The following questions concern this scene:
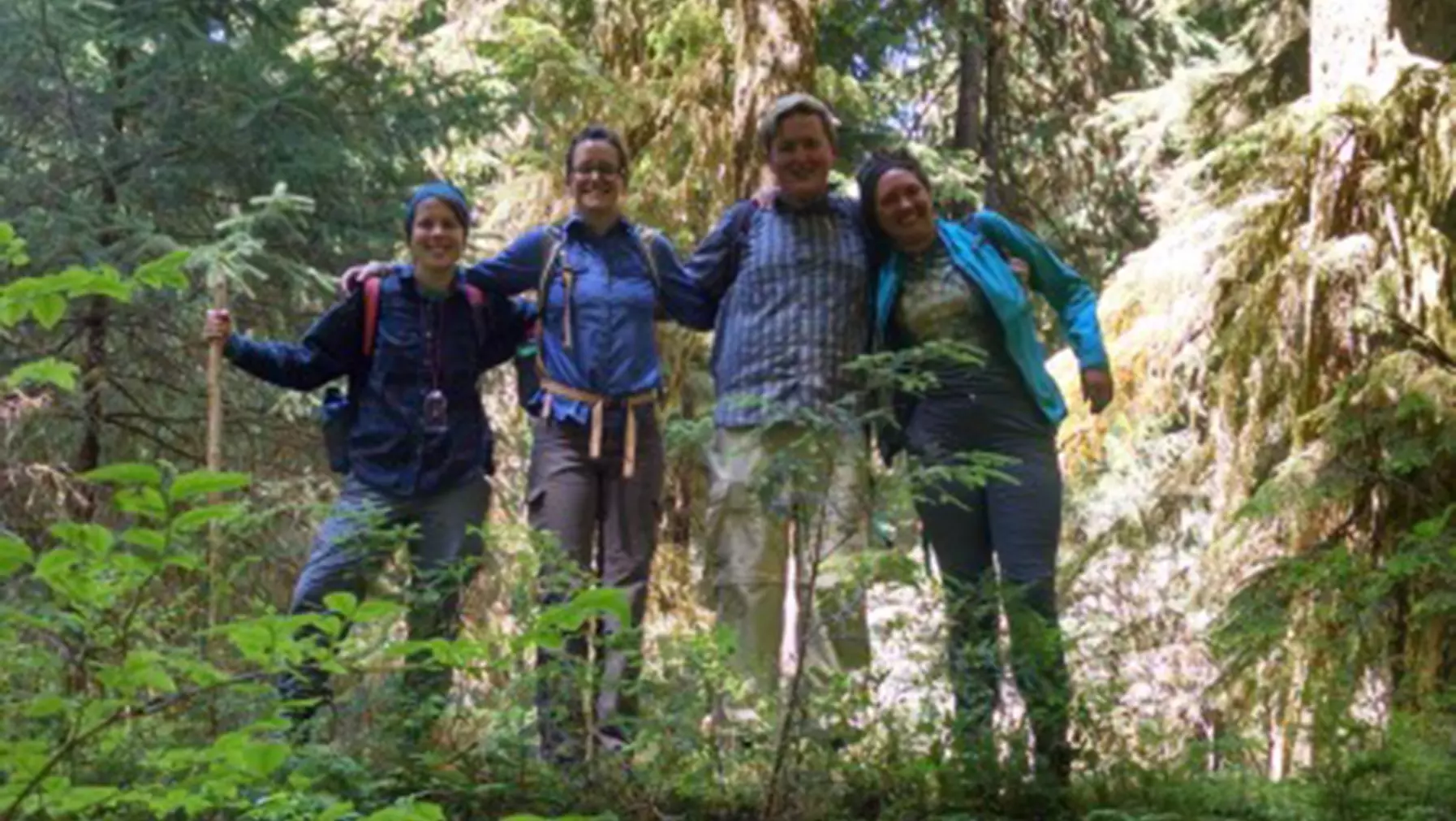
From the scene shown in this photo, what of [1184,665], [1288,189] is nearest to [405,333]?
[1288,189]

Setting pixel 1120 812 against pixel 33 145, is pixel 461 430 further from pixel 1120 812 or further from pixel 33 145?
pixel 33 145

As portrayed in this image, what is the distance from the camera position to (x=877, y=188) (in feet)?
17.1

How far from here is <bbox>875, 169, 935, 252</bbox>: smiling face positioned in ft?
16.8

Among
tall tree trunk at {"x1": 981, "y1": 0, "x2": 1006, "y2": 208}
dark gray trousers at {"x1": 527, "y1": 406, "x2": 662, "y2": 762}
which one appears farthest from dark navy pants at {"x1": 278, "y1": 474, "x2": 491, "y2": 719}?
tall tree trunk at {"x1": 981, "y1": 0, "x2": 1006, "y2": 208}

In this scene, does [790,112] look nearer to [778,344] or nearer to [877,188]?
[877,188]

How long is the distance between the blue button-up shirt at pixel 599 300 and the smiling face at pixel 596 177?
7cm

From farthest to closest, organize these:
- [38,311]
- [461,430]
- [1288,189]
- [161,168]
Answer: [161,168] → [1288,189] → [461,430] → [38,311]

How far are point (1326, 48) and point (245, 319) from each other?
5.91m

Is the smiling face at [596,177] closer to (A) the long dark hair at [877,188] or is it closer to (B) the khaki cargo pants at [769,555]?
(A) the long dark hair at [877,188]

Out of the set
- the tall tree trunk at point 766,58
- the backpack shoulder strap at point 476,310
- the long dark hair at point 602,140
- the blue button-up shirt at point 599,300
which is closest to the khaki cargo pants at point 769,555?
the blue button-up shirt at point 599,300

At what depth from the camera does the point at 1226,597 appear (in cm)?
741

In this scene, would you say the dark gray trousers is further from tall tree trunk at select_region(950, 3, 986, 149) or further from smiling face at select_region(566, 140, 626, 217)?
tall tree trunk at select_region(950, 3, 986, 149)

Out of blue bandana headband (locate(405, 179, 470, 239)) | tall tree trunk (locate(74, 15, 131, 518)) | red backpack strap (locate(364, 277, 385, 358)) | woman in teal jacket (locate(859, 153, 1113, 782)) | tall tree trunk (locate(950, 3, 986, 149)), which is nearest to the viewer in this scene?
woman in teal jacket (locate(859, 153, 1113, 782))

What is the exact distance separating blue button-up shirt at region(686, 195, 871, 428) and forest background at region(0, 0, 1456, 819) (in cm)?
75
